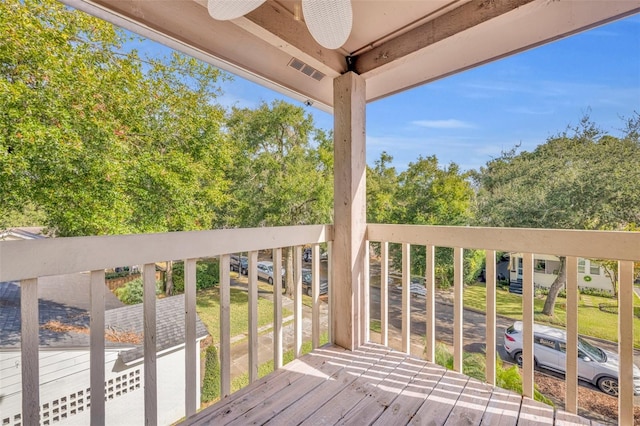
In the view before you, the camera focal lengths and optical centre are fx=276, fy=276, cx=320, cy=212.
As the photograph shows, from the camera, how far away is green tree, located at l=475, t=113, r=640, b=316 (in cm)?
179

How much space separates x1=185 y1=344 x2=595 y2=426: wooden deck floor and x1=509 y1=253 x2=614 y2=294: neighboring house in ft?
2.32

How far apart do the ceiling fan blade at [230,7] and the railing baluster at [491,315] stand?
1.73 metres

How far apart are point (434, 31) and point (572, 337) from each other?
1.83 metres

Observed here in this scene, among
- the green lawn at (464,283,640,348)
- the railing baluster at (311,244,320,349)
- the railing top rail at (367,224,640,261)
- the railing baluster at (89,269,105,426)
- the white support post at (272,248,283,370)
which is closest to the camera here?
the railing baluster at (89,269,105,426)

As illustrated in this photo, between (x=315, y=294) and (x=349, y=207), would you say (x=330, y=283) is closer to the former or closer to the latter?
(x=315, y=294)

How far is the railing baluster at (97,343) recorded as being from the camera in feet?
3.71

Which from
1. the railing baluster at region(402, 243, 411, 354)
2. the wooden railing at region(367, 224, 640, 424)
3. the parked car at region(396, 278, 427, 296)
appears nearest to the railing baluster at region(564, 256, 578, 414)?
the wooden railing at region(367, 224, 640, 424)

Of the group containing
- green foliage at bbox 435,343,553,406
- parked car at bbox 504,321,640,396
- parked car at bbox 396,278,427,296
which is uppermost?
parked car at bbox 396,278,427,296

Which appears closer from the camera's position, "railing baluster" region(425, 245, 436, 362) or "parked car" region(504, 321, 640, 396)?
A: "parked car" region(504, 321, 640, 396)

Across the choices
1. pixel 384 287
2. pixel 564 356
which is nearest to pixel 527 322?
pixel 564 356

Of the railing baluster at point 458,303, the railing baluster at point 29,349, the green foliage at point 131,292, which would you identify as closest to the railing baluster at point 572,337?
the railing baluster at point 458,303

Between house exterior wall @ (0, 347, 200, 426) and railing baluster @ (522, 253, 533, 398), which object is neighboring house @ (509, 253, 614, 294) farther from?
house exterior wall @ (0, 347, 200, 426)

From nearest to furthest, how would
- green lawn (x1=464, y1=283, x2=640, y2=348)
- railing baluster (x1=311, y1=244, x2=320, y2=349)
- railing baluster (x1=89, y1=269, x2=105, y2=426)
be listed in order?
railing baluster (x1=89, y1=269, x2=105, y2=426) → green lawn (x1=464, y1=283, x2=640, y2=348) → railing baluster (x1=311, y1=244, x2=320, y2=349)

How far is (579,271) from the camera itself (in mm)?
1577
